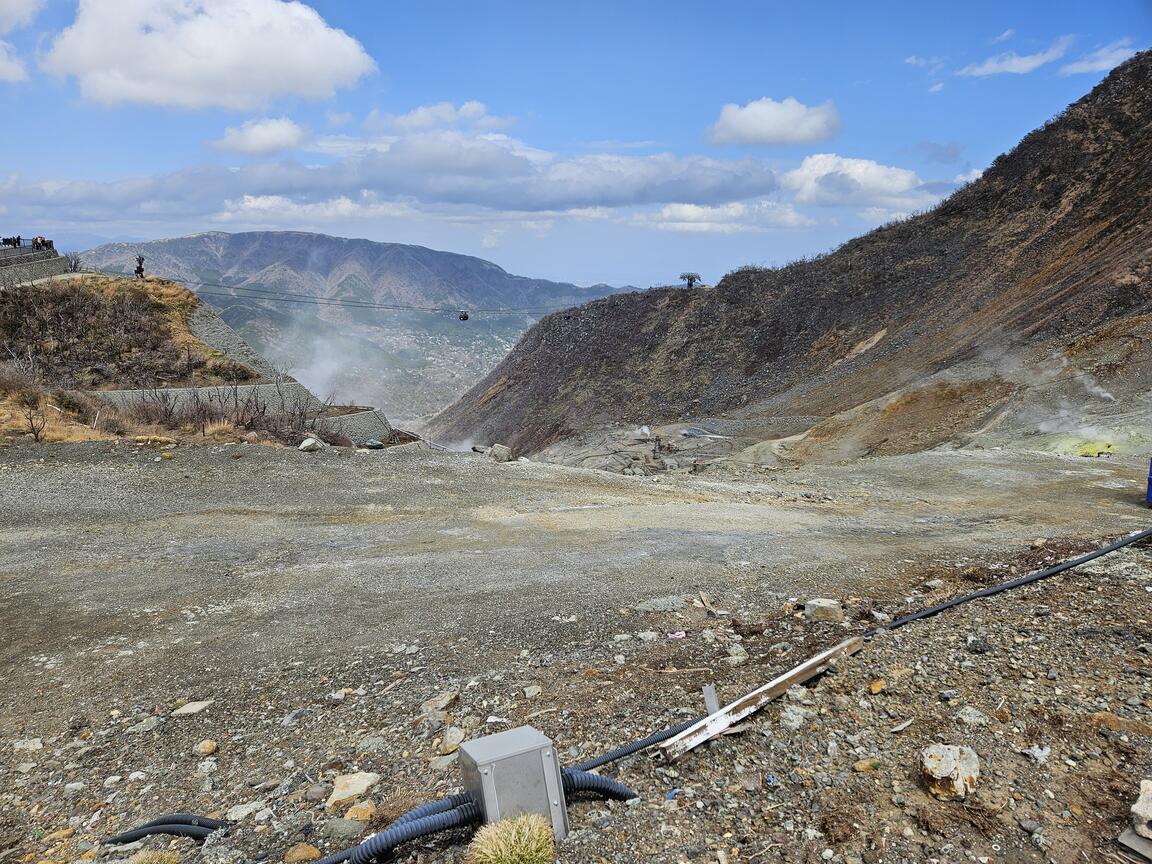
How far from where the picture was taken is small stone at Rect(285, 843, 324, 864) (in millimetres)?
3758

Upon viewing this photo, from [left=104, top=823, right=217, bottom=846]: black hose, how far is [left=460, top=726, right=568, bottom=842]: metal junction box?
5.60 feet

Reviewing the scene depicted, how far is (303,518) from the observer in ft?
34.7

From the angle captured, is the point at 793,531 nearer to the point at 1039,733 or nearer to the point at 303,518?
the point at 1039,733

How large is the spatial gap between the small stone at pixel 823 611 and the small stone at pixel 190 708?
488cm

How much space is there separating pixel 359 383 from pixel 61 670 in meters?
82.1

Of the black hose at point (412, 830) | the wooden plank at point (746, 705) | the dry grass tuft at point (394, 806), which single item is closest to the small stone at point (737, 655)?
the wooden plank at point (746, 705)

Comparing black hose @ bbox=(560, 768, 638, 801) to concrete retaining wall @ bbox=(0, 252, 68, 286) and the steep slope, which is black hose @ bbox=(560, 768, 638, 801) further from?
concrete retaining wall @ bbox=(0, 252, 68, 286)

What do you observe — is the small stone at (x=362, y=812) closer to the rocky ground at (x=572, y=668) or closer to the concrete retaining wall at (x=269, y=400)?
Result: the rocky ground at (x=572, y=668)

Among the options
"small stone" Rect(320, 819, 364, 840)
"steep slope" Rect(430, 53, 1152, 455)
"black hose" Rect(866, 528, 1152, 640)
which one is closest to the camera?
"small stone" Rect(320, 819, 364, 840)

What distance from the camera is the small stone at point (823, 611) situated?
6.22 meters

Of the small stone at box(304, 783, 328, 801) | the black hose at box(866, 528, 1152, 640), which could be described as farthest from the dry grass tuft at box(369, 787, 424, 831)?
the black hose at box(866, 528, 1152, 640)

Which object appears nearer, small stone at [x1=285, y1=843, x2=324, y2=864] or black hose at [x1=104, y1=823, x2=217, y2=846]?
small stone at [x1=285, y1=843, x2=324, y2=864]

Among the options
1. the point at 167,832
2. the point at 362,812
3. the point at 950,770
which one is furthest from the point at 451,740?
the point at 950,770

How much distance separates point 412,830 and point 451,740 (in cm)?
130
